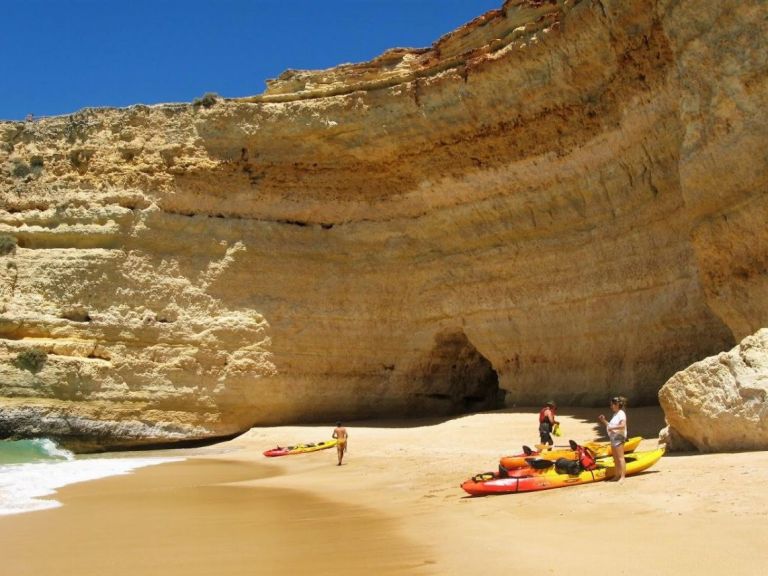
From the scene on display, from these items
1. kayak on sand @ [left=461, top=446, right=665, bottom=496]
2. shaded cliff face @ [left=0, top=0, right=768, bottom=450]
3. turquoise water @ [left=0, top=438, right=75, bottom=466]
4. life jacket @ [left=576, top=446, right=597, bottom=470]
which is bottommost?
kayak on sand @ [left=461, top=446, right=665, bottom=496]

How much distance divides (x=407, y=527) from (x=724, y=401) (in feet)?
11.8

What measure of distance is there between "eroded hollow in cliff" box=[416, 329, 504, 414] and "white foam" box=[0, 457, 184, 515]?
7.24 meters

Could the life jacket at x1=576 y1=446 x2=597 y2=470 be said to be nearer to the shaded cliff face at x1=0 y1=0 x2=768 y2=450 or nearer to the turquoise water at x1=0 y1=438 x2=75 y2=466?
the shaded cliff face at x1=0 y1=0 x2=768 y2=450

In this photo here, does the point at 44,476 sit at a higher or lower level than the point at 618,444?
lower

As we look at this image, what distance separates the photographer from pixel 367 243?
61.4 feet

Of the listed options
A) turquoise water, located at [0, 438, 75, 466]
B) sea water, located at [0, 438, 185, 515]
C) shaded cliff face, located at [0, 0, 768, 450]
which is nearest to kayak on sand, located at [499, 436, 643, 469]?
sea water, located at [0, 438, 185, 515]

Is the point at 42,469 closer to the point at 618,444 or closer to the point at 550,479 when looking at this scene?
the point at 550,479

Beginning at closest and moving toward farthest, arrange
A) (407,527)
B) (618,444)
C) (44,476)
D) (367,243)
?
(407,527) < (618,444) < (44,476) < (367,243)

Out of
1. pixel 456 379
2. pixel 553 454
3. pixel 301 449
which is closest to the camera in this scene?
pixel 553 454

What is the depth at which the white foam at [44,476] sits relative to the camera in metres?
7.32

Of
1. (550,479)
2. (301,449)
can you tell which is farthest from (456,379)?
(550,479)

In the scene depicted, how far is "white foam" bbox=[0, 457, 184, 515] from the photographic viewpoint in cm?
732

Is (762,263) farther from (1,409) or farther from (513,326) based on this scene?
(1,409)

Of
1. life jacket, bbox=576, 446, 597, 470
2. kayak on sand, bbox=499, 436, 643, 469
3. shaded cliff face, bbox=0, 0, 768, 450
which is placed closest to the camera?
life jacket, bbox=576, 446, 597, 470
